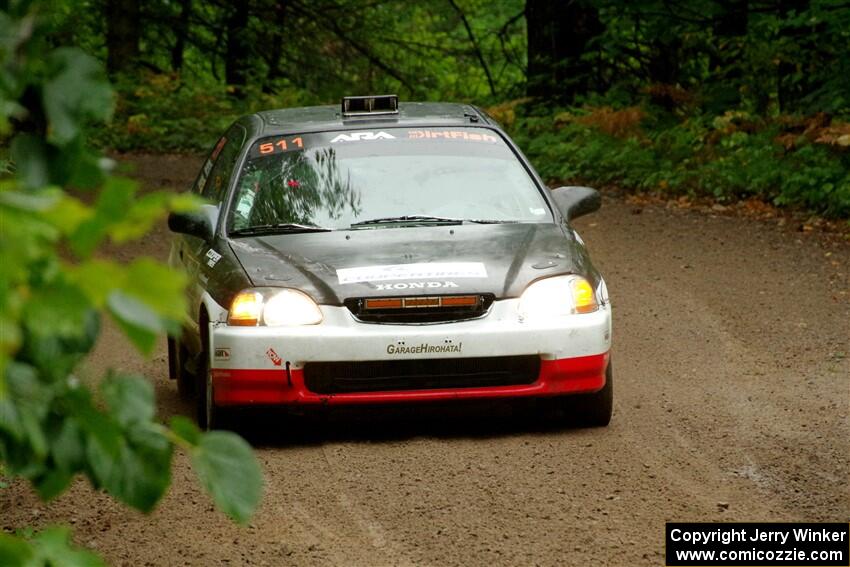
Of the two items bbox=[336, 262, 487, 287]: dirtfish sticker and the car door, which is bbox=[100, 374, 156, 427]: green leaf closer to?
bbox=[336, 262, 487, 287]: dirtfish sticker

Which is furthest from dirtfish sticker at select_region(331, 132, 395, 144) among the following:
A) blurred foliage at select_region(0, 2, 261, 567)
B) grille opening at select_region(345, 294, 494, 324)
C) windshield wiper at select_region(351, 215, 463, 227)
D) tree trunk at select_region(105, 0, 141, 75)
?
tree trunk at select_region(105, 0, 141, 75)

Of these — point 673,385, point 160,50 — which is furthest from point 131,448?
point 160,50

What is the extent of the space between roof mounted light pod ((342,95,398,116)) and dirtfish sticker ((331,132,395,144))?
299 mm

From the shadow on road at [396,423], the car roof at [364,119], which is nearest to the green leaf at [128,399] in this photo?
the shadow on road at [396,423]

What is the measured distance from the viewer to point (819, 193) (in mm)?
14320

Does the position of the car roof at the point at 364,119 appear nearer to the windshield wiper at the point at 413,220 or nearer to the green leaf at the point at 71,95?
the windshield wiper at the point at 413,220

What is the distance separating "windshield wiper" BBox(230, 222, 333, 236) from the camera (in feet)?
23.5

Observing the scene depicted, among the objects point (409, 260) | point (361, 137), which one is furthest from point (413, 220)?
point (361, 137)

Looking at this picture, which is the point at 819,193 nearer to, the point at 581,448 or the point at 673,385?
the point at 673,385

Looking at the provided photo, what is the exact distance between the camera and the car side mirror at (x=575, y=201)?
25.3ft

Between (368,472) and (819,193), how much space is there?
9.54 m

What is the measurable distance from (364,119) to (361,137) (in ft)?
0.98

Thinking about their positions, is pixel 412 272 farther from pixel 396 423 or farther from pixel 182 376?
pixel 182 376

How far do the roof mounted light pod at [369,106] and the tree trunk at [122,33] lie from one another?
66.1ft
